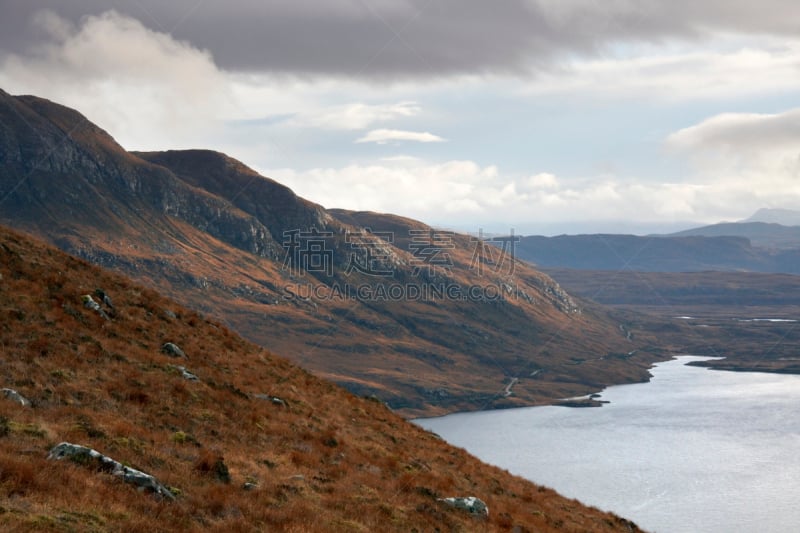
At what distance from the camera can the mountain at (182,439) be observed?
17375mm

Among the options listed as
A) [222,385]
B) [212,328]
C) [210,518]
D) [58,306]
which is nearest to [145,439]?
[210,518]

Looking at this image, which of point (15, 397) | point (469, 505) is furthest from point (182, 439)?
point (469, 505)

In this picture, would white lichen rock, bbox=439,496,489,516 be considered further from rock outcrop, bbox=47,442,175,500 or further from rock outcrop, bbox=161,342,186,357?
rock outcrop, bbox=161,342,186,357

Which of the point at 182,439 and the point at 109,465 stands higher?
the point at 109,465

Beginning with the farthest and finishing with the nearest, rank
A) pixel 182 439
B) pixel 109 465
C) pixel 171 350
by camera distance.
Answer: pixel 171 350
pixel 182 439
pixel 109 465

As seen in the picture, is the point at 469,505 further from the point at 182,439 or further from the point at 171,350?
the point at 171,350

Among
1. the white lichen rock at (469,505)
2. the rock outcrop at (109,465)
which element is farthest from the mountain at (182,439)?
the white lichen rock at (469,505)

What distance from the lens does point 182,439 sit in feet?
79.9

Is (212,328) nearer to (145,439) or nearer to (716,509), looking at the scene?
(145,439)

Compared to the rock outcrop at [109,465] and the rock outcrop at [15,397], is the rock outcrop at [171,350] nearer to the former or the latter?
the rock outcrop at [15,397]

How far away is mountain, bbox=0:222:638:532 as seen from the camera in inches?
684

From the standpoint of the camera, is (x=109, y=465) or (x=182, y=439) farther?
(x=182, y=439)

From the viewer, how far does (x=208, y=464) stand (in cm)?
2162

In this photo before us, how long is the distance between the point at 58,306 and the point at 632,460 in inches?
7217
